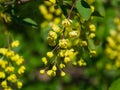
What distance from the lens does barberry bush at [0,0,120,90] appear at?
4.70 ft

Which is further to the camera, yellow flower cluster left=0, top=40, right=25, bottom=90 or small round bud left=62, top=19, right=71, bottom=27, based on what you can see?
yellow flower cluster left=0, top=40, right=25, bottom=90

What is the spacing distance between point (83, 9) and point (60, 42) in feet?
0.51

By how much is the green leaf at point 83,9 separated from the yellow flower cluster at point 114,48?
952 mm

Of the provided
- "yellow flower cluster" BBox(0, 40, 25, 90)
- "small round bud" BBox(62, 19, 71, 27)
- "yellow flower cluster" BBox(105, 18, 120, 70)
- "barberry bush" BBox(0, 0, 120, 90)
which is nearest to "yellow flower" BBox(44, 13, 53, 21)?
"barberry bush" BBox(0, 0, 120, 90)

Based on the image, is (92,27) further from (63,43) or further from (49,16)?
(49,16)

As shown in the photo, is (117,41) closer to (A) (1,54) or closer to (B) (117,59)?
(B) (117,59)

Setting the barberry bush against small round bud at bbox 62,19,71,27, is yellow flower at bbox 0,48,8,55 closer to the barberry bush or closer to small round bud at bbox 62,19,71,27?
the barberry bush

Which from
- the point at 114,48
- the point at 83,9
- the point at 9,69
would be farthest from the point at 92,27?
the point at 114,48

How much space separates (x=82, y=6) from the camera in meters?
1.45

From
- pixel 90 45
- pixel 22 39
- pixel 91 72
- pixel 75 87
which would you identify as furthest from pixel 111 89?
pixel 75 87

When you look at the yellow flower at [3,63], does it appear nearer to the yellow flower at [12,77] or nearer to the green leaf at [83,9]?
the yellow flower at [12,77]

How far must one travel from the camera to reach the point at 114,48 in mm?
2408

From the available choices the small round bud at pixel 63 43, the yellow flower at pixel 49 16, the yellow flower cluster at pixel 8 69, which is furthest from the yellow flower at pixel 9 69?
the yellow flower at pixel 49 16

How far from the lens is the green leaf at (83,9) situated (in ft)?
4.69
